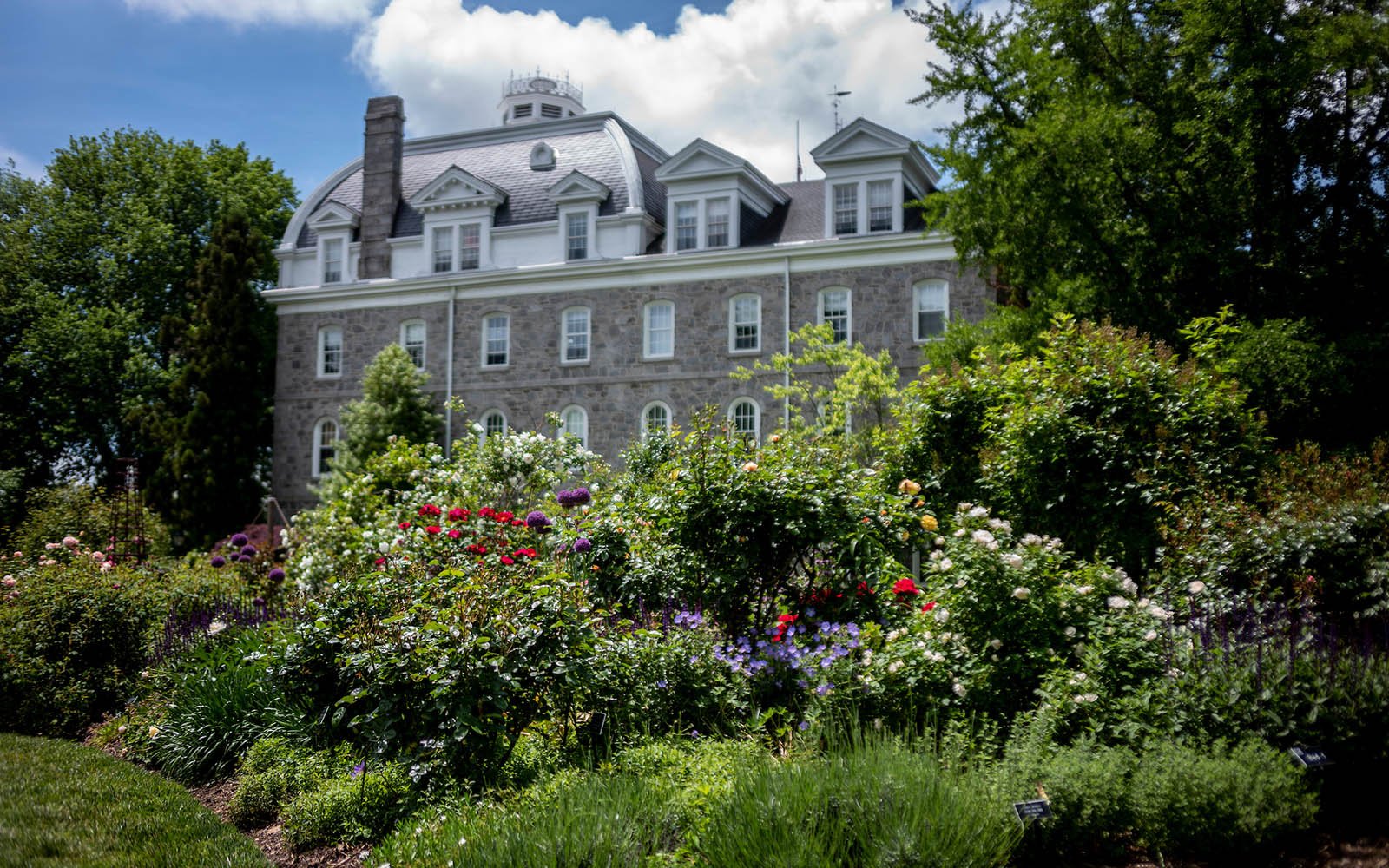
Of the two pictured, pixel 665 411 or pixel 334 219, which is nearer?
pixel 665 411

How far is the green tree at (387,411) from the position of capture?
25672 mm

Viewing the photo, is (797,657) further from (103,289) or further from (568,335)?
(103,289)

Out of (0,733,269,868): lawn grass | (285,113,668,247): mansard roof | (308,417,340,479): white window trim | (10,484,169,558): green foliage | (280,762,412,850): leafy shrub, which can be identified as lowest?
(0,733,269,868): lawn grass

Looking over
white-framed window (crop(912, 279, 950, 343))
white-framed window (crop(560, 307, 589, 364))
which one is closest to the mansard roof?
white-framed window (crop(560, 307, 589, 364))

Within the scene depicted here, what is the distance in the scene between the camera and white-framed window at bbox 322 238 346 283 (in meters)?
29.4

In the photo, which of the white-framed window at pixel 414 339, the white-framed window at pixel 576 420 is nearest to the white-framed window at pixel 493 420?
the white-framed window at pixel 576 420

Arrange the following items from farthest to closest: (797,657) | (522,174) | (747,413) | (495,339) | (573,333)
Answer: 1. (522,174)
2. (495,339)
3. (573,333)
4. (747,413)
5. (797,657)

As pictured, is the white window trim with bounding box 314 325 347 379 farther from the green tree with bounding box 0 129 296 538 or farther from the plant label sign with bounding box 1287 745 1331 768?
the plant label sign with bounding box 1287 745 1331 768

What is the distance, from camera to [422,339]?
28359 millimetres

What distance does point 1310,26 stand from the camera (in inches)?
460

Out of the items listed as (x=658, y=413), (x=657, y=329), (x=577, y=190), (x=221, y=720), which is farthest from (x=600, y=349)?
(x=221, y=720)

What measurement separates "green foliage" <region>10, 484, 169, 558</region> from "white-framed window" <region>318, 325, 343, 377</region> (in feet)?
35.2

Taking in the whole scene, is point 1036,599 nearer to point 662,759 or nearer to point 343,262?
point 662,759

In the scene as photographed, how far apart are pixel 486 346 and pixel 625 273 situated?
4.50m
